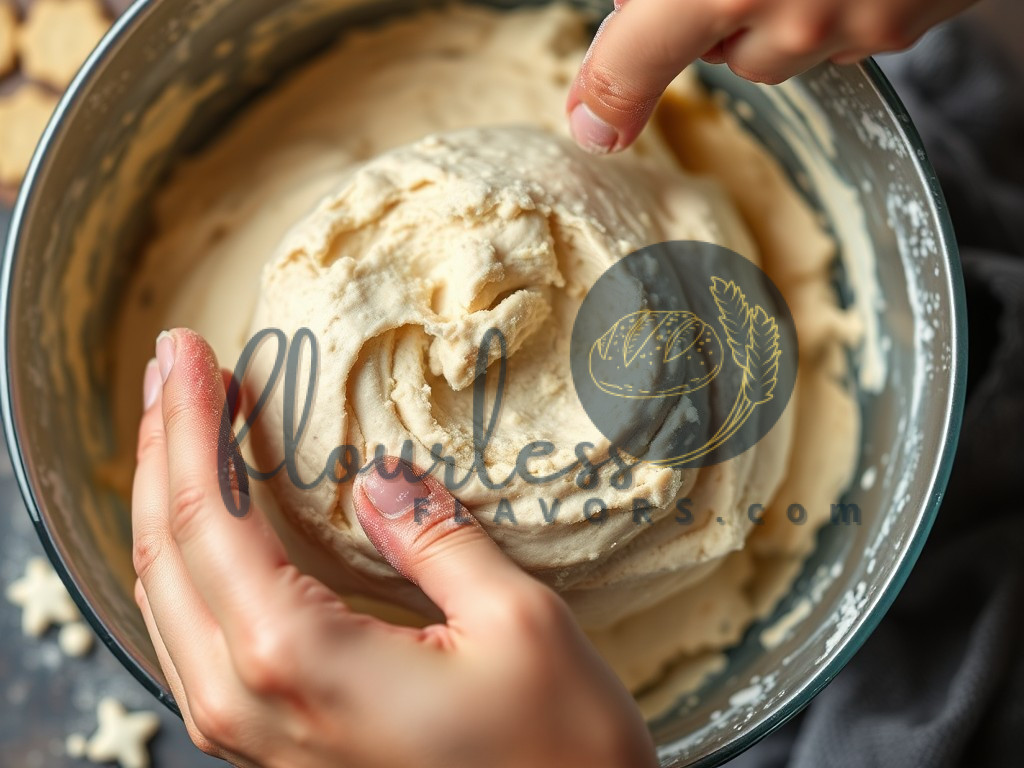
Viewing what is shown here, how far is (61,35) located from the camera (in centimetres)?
125

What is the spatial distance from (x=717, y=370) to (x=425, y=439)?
34 cm

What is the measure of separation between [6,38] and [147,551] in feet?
3.07

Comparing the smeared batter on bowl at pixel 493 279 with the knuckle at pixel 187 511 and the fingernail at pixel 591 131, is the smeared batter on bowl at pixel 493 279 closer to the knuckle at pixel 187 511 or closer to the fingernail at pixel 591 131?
the fingernail at pixel 591 131

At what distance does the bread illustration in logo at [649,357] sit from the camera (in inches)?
35.3

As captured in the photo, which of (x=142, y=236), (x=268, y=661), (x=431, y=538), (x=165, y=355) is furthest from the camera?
(x=142, y=236)

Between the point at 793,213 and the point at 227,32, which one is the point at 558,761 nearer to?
the point at 793,213

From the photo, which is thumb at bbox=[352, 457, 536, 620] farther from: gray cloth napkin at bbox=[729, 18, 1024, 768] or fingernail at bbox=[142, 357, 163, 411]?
gray cloth napkin at bbox=[729, 18, 1024, 768]

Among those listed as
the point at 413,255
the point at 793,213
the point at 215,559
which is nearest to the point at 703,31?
the point at 413,255

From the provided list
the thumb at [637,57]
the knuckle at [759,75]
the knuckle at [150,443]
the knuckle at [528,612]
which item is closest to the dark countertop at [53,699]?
the knuckle at [150,443]

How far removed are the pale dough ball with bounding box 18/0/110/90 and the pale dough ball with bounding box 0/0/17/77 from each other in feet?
0.07

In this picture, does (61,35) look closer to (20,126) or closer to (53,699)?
(20,126)

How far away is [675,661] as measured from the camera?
1.10 metres

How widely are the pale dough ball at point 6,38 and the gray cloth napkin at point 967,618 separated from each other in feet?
4.65

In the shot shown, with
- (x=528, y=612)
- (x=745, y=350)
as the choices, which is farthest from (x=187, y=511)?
(x=745, y=350)
